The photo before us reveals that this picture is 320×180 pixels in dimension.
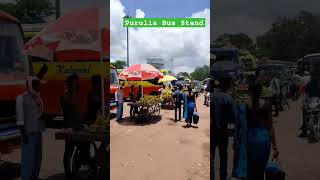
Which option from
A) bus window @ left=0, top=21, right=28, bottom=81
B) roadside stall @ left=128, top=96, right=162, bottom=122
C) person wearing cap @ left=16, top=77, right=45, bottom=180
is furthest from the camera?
roadside stall @ left=128, top=96, right=162, bottom=122

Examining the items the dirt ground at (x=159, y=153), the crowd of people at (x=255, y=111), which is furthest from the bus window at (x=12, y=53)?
the crowd of people at (x=255, y=111)

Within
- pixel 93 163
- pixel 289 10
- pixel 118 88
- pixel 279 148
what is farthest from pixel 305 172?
pixel 118 88

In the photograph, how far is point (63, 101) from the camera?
4.55 m

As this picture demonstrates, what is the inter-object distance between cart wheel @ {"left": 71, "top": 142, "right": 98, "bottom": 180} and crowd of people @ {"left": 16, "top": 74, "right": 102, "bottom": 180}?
8cm

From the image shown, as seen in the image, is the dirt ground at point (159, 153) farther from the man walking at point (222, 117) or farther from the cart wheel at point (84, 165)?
the man walking at point (222, 117)

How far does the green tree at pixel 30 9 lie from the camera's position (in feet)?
14.8

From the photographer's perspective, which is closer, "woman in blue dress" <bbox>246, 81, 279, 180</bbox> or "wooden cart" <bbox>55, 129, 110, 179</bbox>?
"woman in blue dress" <bbox>246, 81, 279, 180</bbox>

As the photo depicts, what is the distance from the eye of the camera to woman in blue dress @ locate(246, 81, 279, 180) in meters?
4.25

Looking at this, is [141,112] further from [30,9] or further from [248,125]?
[248,125]

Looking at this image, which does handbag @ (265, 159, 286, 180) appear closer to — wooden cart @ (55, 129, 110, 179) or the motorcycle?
the motorcycle

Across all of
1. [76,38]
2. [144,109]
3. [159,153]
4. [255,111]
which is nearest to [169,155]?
[159,153]

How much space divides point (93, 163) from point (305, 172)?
262cm

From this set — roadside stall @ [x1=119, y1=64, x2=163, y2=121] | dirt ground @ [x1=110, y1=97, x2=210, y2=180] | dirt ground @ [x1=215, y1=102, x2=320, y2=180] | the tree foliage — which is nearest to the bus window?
dirt ground @ [x1=110, y1=97, x2=210, y2=180]

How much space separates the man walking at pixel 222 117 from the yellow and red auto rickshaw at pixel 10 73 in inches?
89.9
